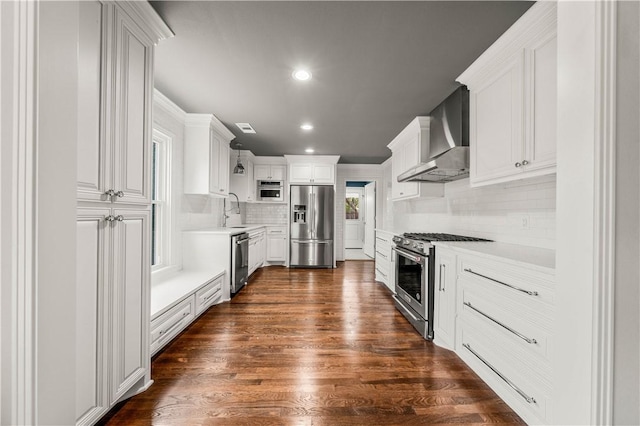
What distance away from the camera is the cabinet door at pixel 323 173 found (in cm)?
594

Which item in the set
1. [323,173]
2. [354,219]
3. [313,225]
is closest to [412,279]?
[313,225]

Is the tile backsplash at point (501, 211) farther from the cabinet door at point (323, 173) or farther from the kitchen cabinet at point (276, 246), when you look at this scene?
the kitchen cabinet at point (276, 246)

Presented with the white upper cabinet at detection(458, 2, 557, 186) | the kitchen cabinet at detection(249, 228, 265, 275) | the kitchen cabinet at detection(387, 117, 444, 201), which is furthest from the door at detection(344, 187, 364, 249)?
the white upper cabinet at detection(458, 2, 557, 186)

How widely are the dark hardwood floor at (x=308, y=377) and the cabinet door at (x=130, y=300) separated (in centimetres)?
21

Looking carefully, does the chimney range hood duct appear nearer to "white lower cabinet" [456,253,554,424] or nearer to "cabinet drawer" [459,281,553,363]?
"white lower cabinet" [456,253,554,424]

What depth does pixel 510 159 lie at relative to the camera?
204 centimetres

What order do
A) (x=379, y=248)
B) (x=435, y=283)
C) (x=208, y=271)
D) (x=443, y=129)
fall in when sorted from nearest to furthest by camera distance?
1. (x=435, y=283)
2. (x=443, y=129)
3. (x=208, y=271)
4. (x=379, y=248)

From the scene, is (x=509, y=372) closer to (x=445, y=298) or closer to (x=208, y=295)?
(x=445, y=298)

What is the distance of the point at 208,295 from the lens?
3.17m

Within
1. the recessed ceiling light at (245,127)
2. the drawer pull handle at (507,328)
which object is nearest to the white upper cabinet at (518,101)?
the drawer pull handle at (507,328)

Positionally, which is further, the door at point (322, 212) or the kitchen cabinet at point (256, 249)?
the door at point (322, 212)

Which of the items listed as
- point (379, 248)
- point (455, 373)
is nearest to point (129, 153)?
point (455, 373)
